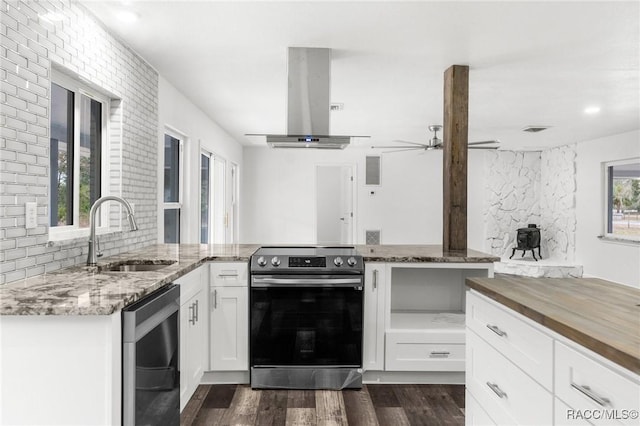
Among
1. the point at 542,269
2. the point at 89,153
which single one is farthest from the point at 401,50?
the point at 542,269

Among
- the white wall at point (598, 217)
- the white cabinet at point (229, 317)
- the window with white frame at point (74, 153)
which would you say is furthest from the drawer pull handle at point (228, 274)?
the white wall at point (598, 217)

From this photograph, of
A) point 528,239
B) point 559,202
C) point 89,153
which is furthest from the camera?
point 528,239

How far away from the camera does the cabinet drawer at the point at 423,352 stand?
2898mm

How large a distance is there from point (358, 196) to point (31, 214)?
7.16 meters

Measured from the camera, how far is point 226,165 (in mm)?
6902

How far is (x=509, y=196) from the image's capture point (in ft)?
29.4

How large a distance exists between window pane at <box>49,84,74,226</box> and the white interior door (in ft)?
20.9

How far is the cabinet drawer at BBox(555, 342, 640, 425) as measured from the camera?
1.00 metres

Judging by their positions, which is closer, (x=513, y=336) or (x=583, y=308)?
(x=583, y=308)

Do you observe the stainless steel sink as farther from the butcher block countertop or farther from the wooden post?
the wooden post

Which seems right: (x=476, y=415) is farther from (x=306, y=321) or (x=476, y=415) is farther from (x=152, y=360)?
(x=152, y=360)

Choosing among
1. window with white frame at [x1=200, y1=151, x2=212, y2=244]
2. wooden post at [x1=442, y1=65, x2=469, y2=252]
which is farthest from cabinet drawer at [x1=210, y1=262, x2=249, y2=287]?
window with white frame at [x1=200, y1=151, x2=212, y2=244]

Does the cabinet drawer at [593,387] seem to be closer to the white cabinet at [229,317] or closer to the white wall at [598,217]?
the white cabinet at [229,317]

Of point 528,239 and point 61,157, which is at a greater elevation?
point 61,157
